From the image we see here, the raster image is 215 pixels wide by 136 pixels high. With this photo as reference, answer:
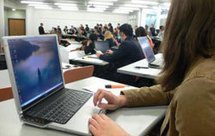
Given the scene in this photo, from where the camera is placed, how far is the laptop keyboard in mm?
747

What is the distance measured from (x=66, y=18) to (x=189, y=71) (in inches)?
677

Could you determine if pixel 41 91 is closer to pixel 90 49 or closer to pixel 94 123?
pixel 94 123

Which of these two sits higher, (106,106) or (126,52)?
(126,52)

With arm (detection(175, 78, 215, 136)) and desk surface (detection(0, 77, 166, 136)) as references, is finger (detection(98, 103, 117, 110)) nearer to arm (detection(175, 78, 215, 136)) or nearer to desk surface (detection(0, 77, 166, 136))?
desk surface (detection(0, 77, 166, 136))

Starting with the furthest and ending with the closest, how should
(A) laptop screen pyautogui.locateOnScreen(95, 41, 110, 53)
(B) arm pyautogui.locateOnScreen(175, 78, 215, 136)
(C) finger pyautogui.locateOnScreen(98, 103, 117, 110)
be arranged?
(A) laptop screen pyautogui.locateOnScreen(95, 41, 110, 53) → (C) finger pyautogui.locateOnScreen(98, 103, 117, 110) → (B) arm pyautogui.locateOnScreen(175, 78, 215, 136)

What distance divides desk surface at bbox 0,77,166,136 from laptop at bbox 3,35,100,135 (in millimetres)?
28

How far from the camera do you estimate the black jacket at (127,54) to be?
9.03ft

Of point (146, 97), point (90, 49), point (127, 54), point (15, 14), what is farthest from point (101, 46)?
point (15, 14)

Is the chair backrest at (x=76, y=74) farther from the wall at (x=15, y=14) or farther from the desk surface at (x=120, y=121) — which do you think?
the wall at (x=15, y=14)

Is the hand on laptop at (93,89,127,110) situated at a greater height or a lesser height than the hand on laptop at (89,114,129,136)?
greater

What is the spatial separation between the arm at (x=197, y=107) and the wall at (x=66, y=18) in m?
16.4

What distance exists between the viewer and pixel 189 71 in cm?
58

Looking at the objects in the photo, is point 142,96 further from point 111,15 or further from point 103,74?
point 111,15

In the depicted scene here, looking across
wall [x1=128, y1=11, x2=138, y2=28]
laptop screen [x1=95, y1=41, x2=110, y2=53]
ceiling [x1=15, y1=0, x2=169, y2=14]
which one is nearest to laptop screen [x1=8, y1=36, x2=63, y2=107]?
laptop screen [x1=95, y1=41, x2=110, y2=53]
